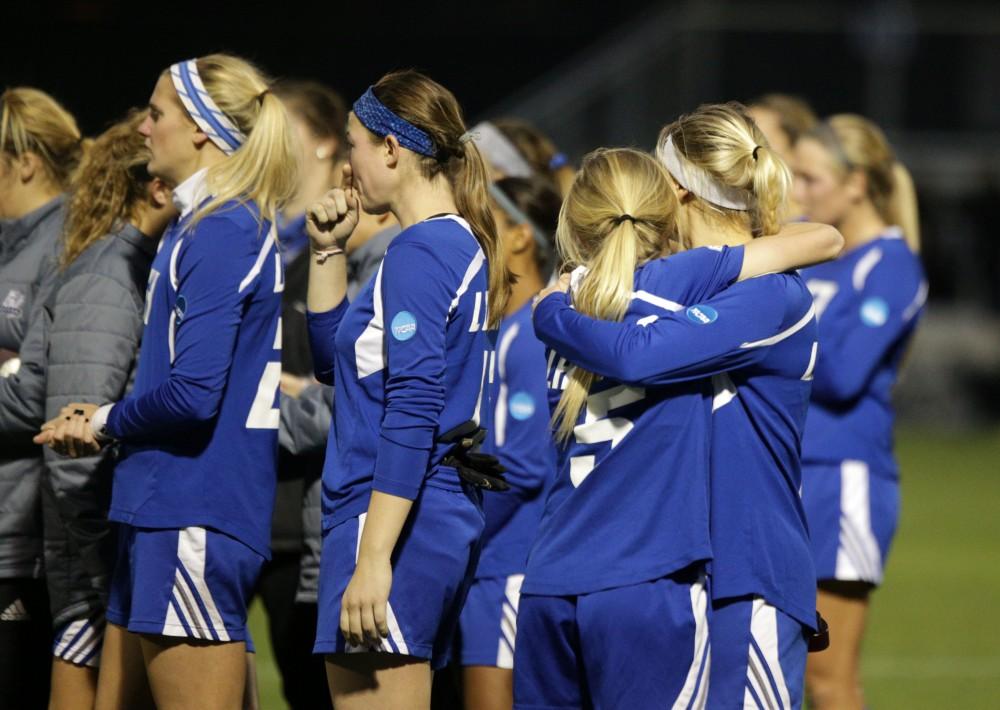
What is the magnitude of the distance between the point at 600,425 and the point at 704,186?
0.61m

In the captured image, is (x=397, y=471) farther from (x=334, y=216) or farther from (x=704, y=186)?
(x=704, y=186)

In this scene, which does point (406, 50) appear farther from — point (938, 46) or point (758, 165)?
point (758, 165)

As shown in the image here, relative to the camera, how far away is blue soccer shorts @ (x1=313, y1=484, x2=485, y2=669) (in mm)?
3268

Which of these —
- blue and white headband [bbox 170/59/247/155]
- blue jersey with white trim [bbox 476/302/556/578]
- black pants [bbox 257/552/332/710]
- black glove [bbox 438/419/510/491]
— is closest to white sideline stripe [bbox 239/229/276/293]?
blue and white headband [bbox 170/59/247/155]

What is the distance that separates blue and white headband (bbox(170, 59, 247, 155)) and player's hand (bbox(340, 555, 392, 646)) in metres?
1.30

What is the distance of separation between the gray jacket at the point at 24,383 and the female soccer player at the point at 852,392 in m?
2.48

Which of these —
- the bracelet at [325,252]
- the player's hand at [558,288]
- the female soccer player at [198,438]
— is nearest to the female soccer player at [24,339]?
the female soccer player at [198,438]

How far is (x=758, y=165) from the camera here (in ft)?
11.3

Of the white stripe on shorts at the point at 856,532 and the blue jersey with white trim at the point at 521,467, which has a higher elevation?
the blue jersey with white trim at the point at 521,467

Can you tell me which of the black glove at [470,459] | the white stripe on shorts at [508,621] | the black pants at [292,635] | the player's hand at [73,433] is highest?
the black glove at [470,459]

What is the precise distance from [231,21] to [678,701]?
1496cm

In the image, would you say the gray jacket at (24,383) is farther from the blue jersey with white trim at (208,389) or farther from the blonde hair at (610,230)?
the blonde hair at (610,230)

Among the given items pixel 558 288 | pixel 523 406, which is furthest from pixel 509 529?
pixel 558 288

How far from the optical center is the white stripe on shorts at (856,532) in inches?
197
